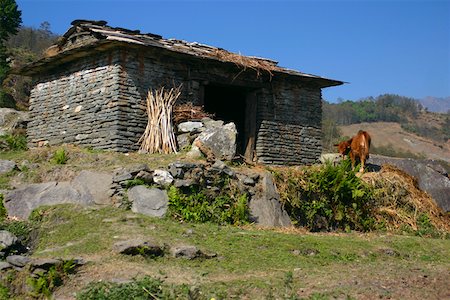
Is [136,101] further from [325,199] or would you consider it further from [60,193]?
[325,199]

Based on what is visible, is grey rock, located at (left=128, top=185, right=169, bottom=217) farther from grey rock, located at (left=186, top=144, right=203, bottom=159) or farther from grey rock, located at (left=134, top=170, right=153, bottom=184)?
grey rock, located at (left=186, top=144, right=203, bottom=159)

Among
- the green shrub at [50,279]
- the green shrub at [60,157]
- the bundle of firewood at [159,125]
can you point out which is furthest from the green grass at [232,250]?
the bundle of firewood at [159,125]

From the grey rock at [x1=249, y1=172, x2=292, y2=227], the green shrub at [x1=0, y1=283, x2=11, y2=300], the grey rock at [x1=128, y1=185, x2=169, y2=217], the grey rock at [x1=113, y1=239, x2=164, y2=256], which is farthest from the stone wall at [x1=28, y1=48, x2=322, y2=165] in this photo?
the green shrub at [x1=0, y1=283, x2=11, y2=300]

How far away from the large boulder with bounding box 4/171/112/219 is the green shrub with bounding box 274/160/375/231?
3.62 m

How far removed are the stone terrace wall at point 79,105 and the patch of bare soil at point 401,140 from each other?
42693 mm

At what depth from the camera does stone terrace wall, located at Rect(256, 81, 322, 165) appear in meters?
15.6

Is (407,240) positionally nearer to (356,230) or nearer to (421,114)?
(356,230)

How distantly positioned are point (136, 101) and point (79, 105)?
189 centimetres

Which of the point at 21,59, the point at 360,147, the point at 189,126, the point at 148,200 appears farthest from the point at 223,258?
the point at 21,59

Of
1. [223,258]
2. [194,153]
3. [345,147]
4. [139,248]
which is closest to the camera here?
[139,248]

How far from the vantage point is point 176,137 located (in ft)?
43.0

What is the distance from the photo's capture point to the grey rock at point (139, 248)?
23.3ft

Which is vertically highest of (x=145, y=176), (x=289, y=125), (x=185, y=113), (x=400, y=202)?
(x=185, y=113)

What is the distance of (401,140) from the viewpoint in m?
60.1
